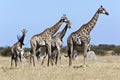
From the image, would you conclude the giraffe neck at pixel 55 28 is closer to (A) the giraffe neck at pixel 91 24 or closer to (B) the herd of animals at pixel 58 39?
(B) the herd of animals at pixel 58 39

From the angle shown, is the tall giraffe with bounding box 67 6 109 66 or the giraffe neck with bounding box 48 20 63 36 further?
the giraffe neck with bounding box 48 20 63 36

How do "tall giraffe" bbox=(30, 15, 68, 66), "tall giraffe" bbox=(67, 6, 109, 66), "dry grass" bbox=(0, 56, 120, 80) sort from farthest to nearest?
"tall giraffe" bbox=(30, 15, 68, 66) < "tall giraffe" bbox=(67, 6, 109, 66) < "dry grass" bbox=(0, 56, 120, 80)

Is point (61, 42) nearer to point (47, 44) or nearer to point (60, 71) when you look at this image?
point (47, 44)

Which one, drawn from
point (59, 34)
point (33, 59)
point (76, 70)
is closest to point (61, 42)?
point (59, 34)

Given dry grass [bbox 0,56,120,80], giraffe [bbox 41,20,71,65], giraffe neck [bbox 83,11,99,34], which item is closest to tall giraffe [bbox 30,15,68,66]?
giraffe [bbox 41,20,71,65]

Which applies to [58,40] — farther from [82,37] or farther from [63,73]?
[63,73]

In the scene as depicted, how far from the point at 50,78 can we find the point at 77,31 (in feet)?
19.7

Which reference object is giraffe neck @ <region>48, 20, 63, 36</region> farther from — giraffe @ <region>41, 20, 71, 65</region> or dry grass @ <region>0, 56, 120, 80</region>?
dry grass @ <region>0, 56, 120, 80</region>

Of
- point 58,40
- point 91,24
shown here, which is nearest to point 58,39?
point 58,40

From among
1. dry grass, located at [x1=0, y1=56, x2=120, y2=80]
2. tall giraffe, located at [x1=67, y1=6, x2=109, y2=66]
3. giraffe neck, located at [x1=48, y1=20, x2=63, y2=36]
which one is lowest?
dry grass, located at [x1=0, y1=56, x2=120, y2=80]

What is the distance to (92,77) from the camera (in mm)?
Result: 20203

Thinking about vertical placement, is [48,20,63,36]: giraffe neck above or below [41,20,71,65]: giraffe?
above

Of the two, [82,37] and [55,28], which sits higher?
[55,28]

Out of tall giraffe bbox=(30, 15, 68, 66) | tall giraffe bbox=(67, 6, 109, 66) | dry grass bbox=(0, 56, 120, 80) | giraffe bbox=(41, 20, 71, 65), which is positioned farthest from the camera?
giraffe bbox=(41, 20, 71, 65)
